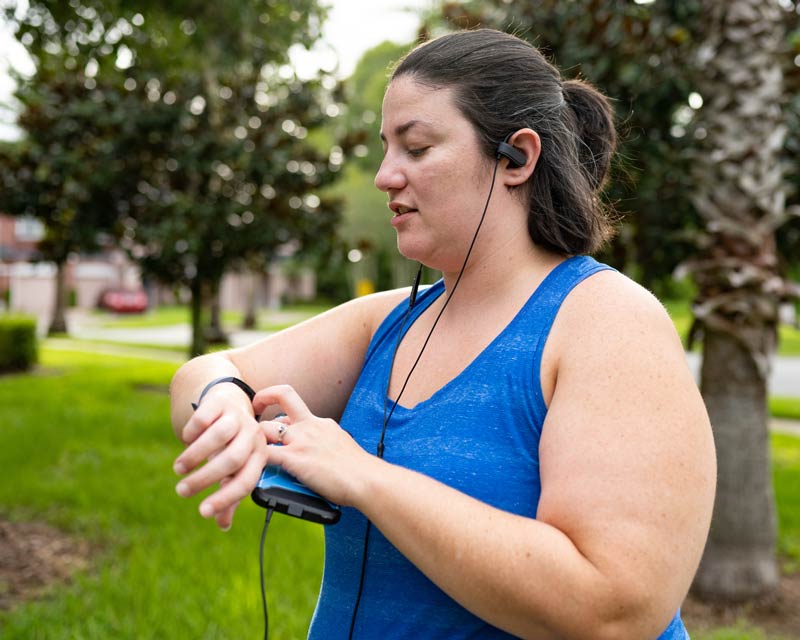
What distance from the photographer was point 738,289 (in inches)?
167

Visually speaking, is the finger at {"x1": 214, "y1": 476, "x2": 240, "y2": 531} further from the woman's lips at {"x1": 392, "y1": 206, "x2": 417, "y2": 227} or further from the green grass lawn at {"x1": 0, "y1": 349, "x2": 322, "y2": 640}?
the green grass lawn at {"x1": 0, "y1": 349, "x2": 322, "y2": 640}

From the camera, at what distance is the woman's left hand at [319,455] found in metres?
1.22

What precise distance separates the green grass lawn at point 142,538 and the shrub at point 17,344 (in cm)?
523

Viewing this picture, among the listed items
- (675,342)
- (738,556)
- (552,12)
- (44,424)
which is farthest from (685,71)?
(44,424)

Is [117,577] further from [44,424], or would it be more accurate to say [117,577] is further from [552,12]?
[44,424]

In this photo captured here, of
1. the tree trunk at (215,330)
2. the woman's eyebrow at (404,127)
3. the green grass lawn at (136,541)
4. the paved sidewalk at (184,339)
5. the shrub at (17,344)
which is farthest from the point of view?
the tree trunk at (215,330)

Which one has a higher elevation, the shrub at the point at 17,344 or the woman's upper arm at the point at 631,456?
the woman's upper arm at the point at 631,456

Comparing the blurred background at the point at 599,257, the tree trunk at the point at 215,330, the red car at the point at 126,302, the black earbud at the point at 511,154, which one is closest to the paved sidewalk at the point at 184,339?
the tree trunk at the point at 215,330

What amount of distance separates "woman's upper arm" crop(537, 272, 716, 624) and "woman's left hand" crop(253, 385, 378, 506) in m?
0.27

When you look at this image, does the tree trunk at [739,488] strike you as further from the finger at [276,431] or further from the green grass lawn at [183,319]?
the green grass lawn at [183,319]


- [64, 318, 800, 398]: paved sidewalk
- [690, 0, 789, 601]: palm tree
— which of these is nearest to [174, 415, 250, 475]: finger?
[690, 0, 789, 601]: palm tree

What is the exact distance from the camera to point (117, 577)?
4.27m

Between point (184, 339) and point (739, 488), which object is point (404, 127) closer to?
point (739, 488)

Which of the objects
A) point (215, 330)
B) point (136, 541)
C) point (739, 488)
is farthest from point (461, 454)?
point (215, 330)
